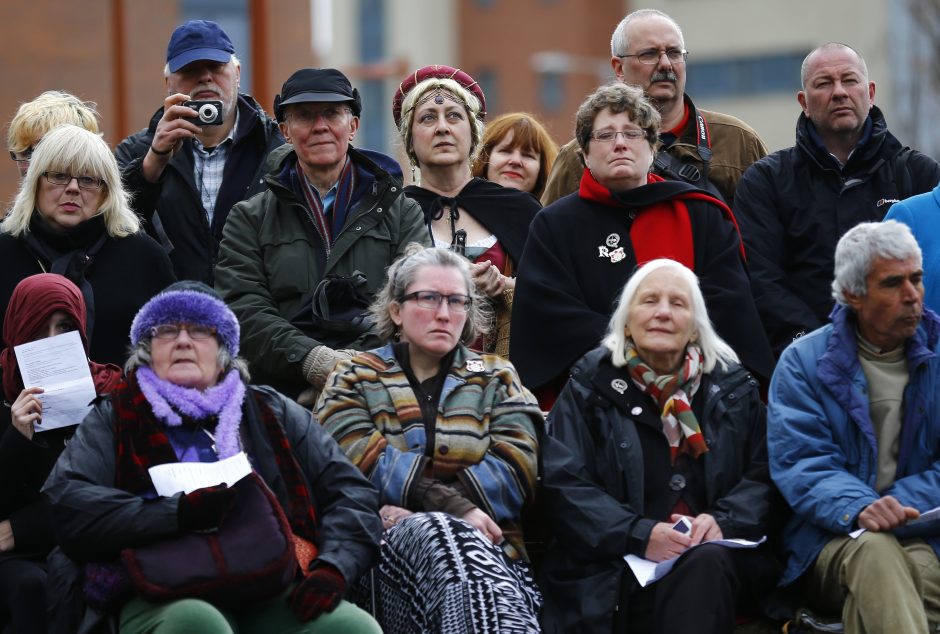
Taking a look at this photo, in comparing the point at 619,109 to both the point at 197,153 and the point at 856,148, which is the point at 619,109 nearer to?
the point at 856,148

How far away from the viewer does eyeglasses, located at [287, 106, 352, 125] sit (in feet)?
24.6

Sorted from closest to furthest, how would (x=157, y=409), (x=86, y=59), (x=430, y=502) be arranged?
(x=157, y=409) → (x=430, y=502) → (x=86, y=59)

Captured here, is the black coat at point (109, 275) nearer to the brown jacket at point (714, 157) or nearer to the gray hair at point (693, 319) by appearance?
the gray hair at point (693, 319)

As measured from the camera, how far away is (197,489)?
18.3 feet

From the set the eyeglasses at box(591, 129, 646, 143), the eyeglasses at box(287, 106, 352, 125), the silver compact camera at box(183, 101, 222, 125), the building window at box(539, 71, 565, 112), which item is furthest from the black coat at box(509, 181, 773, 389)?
the building window at box(539, 71, 565, 112)

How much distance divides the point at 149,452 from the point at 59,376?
0.79 m

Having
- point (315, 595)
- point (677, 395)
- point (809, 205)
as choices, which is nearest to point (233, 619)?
point (315, 595)

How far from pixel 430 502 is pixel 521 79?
5184 cm

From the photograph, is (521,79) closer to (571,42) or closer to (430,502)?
(571,42)

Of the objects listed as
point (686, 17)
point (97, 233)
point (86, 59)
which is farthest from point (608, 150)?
point (686, 17)

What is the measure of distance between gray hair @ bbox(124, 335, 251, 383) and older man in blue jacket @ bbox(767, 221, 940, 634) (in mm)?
2053

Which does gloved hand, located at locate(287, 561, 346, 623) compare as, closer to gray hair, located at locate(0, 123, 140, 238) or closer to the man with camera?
gray hair, located at locate(0, 123, 140, 238)

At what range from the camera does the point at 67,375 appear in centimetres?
629

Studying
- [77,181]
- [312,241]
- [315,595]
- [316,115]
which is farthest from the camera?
[316,115]
